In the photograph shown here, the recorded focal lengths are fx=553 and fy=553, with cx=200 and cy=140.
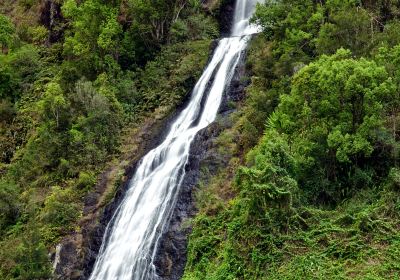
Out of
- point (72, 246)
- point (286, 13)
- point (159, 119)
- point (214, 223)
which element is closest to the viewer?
point (214, 223)

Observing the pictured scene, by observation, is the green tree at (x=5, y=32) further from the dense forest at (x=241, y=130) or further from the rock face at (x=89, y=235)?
the rock face at (x=89, y=235)

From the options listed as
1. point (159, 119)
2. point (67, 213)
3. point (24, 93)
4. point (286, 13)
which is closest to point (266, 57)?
point (286, 13)

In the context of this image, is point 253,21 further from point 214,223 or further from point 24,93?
point 24,93

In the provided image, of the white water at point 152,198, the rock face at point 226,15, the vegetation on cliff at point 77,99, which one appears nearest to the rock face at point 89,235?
the white water at point 152,198

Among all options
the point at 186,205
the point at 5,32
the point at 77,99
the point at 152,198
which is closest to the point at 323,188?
the point at 186,205

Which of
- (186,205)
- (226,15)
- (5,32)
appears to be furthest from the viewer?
(5,32)

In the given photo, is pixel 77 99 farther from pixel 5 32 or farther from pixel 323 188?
pixel 323 188
